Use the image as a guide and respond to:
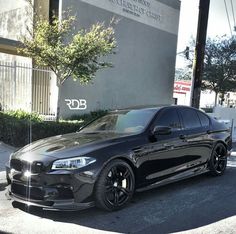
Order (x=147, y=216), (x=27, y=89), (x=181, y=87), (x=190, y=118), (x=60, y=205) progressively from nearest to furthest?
(x=60, y=205)
(x=147, y=216)
(x=190, y=118)
(x=27, y=89)
(x=181, y=87)

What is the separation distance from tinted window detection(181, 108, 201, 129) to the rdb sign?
896 centimetres

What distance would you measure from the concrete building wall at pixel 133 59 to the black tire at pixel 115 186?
33.7ft

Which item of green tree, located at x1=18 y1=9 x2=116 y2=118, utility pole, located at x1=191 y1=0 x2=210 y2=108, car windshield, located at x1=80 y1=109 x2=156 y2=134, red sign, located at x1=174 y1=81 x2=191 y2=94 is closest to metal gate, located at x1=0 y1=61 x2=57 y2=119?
green tree, located at x1=18 y1=9 x2=116 y2=118

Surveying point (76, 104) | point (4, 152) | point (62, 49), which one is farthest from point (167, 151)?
point (76, 104)

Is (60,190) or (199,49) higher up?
(199,49)

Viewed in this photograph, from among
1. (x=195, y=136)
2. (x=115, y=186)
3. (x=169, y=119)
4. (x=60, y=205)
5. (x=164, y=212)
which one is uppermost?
(x=169, y=119)

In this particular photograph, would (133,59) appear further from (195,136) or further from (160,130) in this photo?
(160,130)

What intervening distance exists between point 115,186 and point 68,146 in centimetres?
86

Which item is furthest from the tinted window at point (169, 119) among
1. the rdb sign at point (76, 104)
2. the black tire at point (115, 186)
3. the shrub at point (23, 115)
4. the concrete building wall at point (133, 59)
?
the rdb sign at point (76, 104)

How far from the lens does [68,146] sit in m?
5.73

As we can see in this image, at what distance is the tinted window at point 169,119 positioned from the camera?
6813mm

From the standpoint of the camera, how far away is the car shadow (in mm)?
5172

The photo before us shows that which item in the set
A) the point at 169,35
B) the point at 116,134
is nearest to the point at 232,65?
the point at 169,35

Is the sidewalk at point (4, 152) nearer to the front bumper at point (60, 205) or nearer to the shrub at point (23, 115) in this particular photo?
the shrub at point (23, 115)
